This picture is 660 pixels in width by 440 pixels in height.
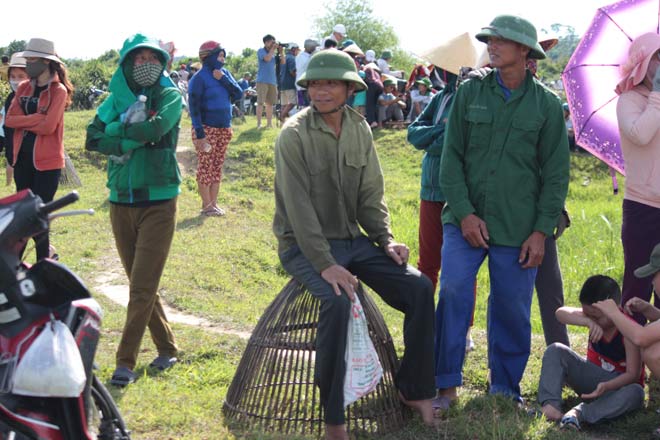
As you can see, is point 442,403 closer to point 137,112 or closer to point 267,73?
point 137,112

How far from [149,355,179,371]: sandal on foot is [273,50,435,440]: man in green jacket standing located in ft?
4.92

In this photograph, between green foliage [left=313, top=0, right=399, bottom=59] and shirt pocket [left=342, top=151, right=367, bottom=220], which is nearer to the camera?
shirt pocket [left=342, top=151, right=367, bottom=220]

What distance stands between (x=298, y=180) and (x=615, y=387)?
2296 millimetres

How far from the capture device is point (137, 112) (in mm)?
5367

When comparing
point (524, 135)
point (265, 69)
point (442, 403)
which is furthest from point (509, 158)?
point (265, 69)

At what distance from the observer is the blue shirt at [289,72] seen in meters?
18.9

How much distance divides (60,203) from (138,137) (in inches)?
82.7

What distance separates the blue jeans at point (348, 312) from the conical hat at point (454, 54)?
5.08 ft

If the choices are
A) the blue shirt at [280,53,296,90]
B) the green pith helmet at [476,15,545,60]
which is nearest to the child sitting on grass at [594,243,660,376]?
the green pith helmet at [476,15,545,60]

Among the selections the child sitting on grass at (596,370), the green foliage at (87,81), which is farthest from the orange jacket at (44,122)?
the green foliage at (87,81)

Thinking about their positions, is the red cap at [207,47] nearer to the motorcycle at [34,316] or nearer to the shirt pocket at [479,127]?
the shirt pocket at [479,127]

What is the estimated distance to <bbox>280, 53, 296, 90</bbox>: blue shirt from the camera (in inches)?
745

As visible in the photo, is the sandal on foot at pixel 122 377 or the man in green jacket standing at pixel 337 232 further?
the sandal on foot at pixel 122 377

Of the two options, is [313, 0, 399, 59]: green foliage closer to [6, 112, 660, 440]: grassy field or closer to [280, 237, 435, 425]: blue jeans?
[6, 112, 660, 440]: grassy field
